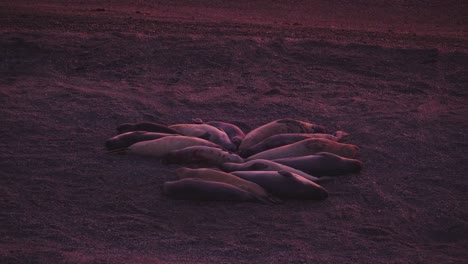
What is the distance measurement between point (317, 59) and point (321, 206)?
184 inches

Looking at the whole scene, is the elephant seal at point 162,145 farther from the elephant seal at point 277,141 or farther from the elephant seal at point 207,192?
the elephant seal at point 207,192

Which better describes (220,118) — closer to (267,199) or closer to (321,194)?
(267,199)

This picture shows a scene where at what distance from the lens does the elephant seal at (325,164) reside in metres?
6.50

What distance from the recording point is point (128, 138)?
7.08 m


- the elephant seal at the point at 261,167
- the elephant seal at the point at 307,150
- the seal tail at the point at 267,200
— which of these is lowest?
the seal tail at the point at 267,200

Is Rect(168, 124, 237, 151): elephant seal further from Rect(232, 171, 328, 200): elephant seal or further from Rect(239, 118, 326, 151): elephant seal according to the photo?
Rect(232, 171, 328, 200): elephant seal

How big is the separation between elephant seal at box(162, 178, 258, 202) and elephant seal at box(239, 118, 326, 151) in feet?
4.18

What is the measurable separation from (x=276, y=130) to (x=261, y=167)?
3.29 feet

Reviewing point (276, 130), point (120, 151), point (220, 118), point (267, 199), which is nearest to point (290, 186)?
point (267, 199)

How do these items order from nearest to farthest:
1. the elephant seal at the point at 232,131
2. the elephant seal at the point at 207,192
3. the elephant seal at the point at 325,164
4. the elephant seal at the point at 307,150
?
the elephant seal at the point at 207,192, the elephant seal at the point at 325,164, the elephant seal at the point at 307,150, the elephant seal at the point at 232,131

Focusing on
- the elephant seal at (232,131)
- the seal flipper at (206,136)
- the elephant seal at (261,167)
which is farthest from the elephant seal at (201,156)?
the elephant seal at (232,131)

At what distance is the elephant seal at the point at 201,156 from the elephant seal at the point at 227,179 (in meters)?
0.40

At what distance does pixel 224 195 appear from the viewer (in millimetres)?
5910

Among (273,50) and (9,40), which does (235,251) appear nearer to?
(273,50)
